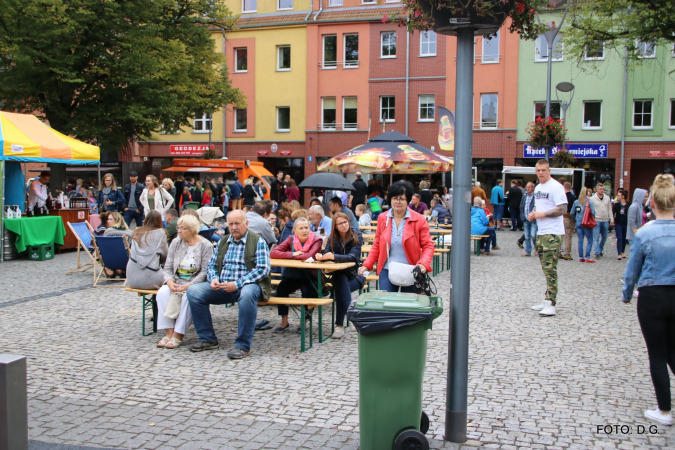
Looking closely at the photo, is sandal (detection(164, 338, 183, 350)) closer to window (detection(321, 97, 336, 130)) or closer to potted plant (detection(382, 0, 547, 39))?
potted plant (detection(382, 0, 547, 39))

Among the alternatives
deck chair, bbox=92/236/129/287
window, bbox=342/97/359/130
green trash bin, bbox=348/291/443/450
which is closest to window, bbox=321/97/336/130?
window, bbox=342/97/359/130

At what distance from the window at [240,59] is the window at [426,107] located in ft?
34.9

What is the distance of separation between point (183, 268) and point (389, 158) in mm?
8269

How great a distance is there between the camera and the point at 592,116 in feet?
106

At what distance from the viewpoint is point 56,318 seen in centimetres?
825

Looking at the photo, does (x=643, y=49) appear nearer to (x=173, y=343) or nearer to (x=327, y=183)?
(x=327, y=183)

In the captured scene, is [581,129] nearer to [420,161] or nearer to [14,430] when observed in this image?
[420,161]

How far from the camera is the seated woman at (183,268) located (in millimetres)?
6973

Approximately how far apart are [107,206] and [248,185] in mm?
6348

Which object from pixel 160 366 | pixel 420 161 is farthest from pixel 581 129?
pixel 160 366

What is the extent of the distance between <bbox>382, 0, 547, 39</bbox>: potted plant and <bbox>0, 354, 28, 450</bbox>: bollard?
3.24 metres

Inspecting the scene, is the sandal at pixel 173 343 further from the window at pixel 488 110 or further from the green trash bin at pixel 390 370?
the window at pixel 488 110

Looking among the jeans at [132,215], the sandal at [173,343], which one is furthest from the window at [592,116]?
the sandal at [173,343]

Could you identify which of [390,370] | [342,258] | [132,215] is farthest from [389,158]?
[390,370]
